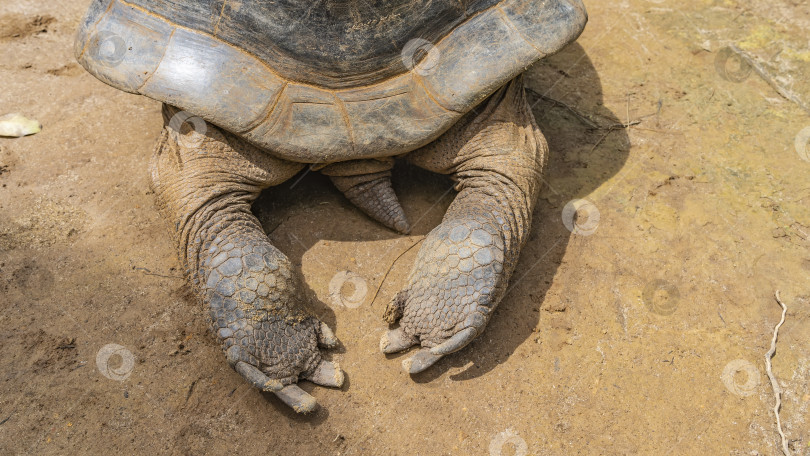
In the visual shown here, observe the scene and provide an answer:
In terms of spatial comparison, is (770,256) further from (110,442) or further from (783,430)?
(110,442)

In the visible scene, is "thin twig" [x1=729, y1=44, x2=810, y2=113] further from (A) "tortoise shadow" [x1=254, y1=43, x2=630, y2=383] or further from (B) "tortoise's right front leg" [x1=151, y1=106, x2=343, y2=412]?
(B) "tortoise's right front leg" [x1=151, y1=106, x2=343, y2=412]

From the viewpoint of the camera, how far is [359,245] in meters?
3.58

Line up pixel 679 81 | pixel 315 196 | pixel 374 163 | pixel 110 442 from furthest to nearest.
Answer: pixel 679 81
pixel 315 196
pixel 374 163
pixel 110 442

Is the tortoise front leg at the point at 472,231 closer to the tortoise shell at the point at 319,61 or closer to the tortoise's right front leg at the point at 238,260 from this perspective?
the tortoise shell at the point at 319,61

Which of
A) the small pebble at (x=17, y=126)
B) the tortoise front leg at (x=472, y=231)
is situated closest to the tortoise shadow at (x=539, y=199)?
the tortoise front leg at (x=472, y=231)

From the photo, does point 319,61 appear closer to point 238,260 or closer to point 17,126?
point 238,260

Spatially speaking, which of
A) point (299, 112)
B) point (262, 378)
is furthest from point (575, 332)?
point (299, 112)

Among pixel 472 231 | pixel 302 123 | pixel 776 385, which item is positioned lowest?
pixel 776 385

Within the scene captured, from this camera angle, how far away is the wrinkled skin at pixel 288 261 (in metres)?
2.84

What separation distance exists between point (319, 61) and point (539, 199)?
167cm

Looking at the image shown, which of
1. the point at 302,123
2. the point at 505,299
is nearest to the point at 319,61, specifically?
the point at 302,123

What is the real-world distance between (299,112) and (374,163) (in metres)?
0.57

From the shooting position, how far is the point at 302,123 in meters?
3.05

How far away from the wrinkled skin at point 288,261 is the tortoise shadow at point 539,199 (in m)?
0.26
